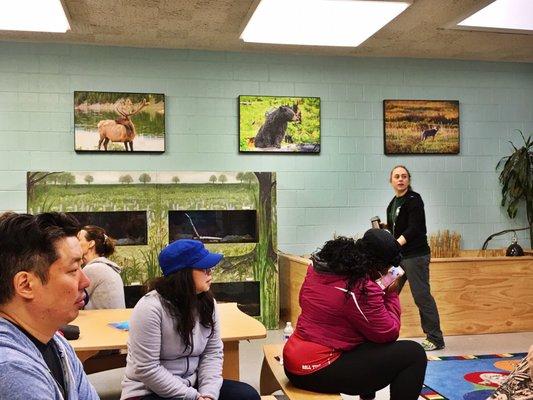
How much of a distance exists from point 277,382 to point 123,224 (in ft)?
11.1

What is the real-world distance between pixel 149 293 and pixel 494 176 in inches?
232

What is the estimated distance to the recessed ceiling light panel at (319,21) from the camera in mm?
4867

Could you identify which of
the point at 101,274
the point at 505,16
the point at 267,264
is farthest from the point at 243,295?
the point at 505,16

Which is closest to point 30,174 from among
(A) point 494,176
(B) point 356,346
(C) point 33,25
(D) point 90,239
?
(C) point 33,25

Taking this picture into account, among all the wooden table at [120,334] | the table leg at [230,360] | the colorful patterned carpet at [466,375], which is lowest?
the colorful patterned carpet at [466,375]

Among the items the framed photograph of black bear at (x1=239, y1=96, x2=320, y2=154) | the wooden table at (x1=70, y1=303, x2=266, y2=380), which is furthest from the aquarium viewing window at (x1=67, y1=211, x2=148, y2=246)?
the wooden table at (x1=70, y1=303, x2=266, y2=380)

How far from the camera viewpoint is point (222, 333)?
2934mm

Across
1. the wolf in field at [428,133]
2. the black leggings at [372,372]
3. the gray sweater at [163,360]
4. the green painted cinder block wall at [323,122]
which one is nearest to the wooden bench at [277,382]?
the black leggings at [372,372]

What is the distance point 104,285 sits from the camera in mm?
3582

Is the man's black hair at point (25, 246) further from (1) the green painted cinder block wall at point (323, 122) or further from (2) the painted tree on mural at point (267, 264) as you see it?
(1) the green painted cinder block wall at point (323, 122)

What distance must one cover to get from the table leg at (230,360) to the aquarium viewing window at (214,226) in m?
3.11

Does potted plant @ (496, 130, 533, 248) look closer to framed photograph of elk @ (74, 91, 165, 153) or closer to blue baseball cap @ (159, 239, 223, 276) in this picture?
framed photograph of elk @ (74, 91, 165, 153)

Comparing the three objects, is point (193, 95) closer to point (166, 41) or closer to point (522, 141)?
point (166, 41)

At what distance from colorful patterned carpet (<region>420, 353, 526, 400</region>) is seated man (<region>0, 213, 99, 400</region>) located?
10.3ft
